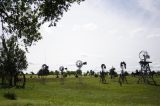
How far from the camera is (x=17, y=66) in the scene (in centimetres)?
8450

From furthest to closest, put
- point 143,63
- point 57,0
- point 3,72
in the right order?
point 143,63 < point 3,72 < point 57,0

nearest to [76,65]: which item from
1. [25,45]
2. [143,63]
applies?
[143,63]

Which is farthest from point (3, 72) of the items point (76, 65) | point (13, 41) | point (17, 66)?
point (13, 41)

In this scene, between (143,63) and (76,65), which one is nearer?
(143,63)

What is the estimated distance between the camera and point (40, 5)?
25.6 meters

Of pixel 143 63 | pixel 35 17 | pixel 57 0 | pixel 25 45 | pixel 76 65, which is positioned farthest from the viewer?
pixel 76 65

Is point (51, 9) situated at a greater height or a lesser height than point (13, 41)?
greater

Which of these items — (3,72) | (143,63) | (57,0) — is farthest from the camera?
(143,63)

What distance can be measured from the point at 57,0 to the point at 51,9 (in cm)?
90

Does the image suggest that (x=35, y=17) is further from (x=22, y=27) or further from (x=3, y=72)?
(x=3, y=72)

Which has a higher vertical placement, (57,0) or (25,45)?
(57,0)

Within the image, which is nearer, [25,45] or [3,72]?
[25,45]

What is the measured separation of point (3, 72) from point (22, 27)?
56.8 meters

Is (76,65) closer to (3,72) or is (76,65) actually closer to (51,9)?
(3,72)
